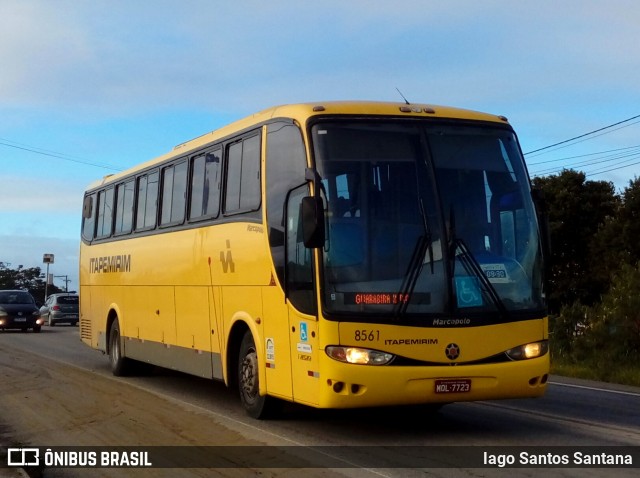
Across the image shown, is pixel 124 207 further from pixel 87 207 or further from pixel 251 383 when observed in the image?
pixel 251 383

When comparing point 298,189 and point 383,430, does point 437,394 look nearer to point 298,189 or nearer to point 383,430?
point 383,430

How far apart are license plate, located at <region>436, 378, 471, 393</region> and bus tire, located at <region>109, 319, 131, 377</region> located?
364 inches

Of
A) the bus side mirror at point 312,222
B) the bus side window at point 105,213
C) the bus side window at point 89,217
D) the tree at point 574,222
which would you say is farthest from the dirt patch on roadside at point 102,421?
the tree at point 574,222

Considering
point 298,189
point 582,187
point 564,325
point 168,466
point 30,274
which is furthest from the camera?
point 30,274

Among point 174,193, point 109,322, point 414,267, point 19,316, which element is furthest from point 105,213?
point 19,316

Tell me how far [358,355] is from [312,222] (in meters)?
1.37

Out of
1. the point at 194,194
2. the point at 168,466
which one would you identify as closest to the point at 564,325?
the point at 194,194

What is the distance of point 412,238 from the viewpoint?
998 centimetres

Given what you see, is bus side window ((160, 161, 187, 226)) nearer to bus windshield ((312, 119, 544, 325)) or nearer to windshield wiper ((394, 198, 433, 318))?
bus windshield ((312, 119, 544, 325))

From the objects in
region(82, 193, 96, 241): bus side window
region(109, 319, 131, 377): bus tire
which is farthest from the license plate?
region(82, 193, 96, 241): bus side window

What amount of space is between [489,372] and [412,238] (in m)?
1.55

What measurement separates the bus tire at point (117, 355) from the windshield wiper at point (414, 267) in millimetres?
9179

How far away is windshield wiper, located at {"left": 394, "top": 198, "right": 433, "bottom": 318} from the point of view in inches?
384

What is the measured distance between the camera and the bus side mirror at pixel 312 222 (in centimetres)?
962
